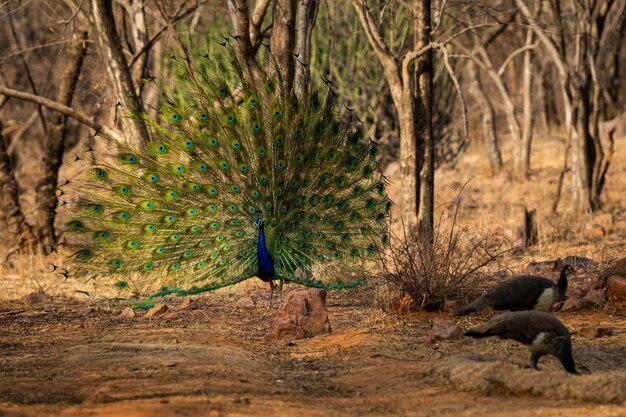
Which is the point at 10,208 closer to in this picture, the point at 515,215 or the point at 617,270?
the point at 515,215

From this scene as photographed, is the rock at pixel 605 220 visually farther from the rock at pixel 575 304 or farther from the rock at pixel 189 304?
the rock at pixel 189 304

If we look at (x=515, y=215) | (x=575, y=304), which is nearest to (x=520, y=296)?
(x=575, y=304)

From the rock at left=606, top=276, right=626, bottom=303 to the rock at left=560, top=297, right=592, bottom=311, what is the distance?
0.24 meters

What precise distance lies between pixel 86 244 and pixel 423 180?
3.52 metres

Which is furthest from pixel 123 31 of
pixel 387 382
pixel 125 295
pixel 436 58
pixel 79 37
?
pixel 387 382

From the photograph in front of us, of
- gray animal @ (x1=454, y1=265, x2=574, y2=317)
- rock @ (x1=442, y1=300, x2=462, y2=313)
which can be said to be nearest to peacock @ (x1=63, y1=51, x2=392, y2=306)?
rock @ (x1=442, y1=300, x2=462, y2=313)

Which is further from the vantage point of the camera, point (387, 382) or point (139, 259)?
point (139, 259)

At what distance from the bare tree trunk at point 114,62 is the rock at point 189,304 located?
209cm

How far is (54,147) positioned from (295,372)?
24.8 ft

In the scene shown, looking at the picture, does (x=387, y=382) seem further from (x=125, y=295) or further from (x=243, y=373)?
(x=125, y=295)

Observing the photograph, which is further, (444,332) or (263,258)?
(263,258)

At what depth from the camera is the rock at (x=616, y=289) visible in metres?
7.80

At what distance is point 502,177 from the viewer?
1798 cm

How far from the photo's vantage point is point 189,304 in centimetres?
898
